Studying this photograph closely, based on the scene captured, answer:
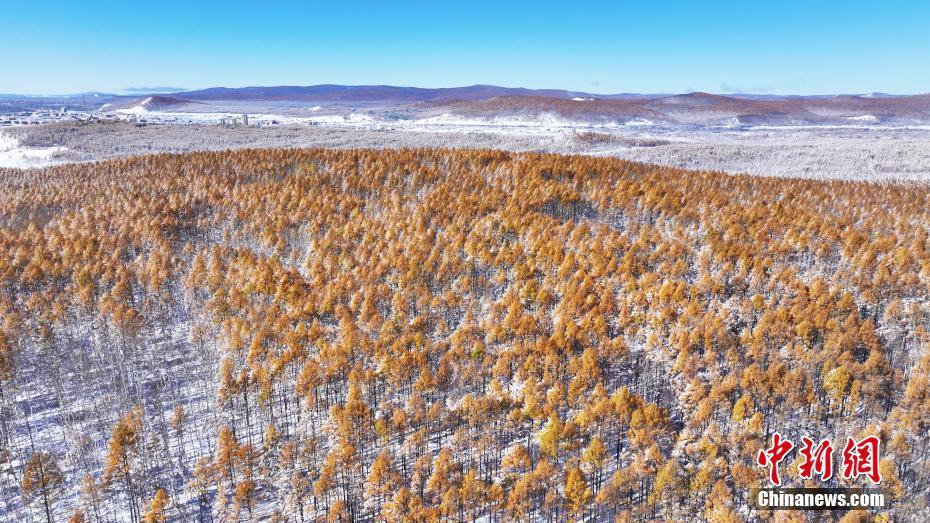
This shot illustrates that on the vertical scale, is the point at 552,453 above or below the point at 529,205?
below

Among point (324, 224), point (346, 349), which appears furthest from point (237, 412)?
point (324, 224)

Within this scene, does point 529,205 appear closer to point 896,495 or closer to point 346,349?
point 346,349

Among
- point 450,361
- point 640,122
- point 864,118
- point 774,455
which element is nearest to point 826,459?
point 774,455

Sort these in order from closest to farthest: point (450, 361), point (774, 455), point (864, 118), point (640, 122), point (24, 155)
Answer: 1. point (774, 455)
2. point (450, 361)
3. point (24, 155)
4. point (640, 122)
5. point (864, 118)

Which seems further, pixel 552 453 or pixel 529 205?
pixel 529 205

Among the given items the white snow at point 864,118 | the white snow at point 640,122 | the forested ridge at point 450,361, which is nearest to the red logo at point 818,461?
the forested ridge at point 450,361

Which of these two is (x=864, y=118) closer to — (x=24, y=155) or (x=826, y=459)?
(x=826, y=459)

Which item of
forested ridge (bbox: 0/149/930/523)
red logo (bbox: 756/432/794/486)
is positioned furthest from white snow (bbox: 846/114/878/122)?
red logo (bbox: 756/432/794/486)
